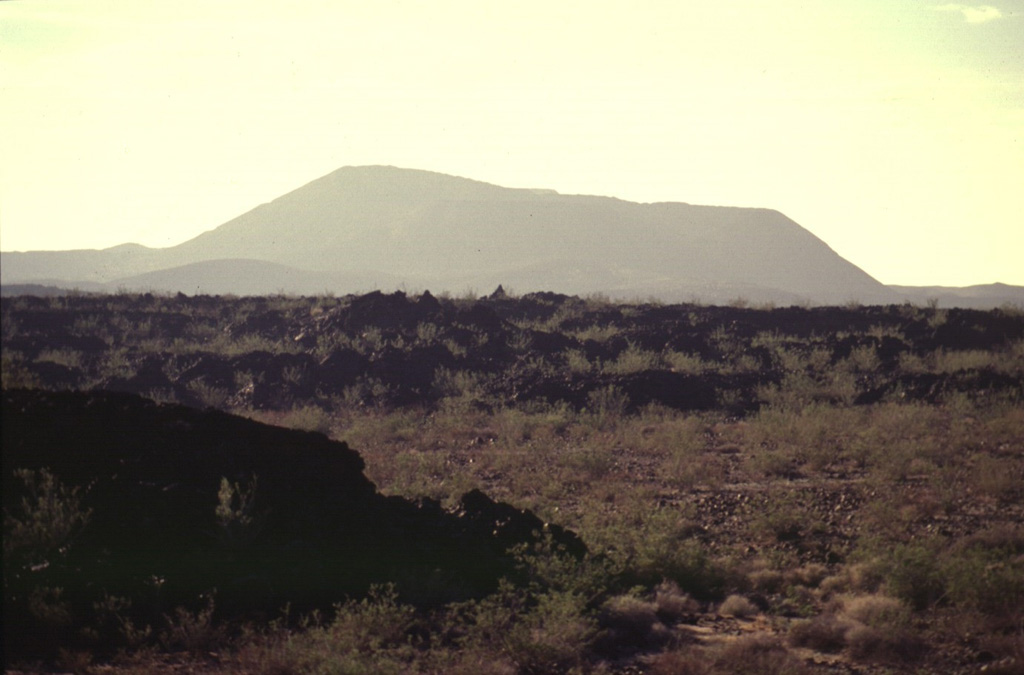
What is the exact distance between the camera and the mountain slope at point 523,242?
134875mm

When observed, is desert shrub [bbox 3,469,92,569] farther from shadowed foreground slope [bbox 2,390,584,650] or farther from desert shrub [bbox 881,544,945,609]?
desert shrub [bbox 881,544,945,609]

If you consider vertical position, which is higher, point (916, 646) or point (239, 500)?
point (239, 500)

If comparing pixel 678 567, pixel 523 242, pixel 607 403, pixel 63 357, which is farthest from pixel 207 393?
pixel 523 242

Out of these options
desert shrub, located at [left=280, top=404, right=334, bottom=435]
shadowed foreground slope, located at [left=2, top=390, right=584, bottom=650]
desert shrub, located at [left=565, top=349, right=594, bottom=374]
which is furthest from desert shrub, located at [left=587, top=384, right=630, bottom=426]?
shadowed foreground slope, located at [left=2, top=390, right=584, bottom=650]

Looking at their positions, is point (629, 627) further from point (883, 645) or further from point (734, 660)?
point (883, 645)

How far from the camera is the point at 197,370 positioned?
21656mm

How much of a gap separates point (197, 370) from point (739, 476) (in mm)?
14476

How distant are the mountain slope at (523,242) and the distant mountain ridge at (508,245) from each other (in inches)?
10.6

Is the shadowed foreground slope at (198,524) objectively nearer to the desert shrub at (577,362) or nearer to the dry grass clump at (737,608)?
the dry grass clump at (737,608)

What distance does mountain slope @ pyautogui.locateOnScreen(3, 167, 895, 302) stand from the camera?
13488cm

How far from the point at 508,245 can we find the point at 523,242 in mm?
A: 2951

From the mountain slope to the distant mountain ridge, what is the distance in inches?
10.6

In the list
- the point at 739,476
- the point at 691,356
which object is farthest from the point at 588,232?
the point at 739,476

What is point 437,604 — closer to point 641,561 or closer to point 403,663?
point 403,663
